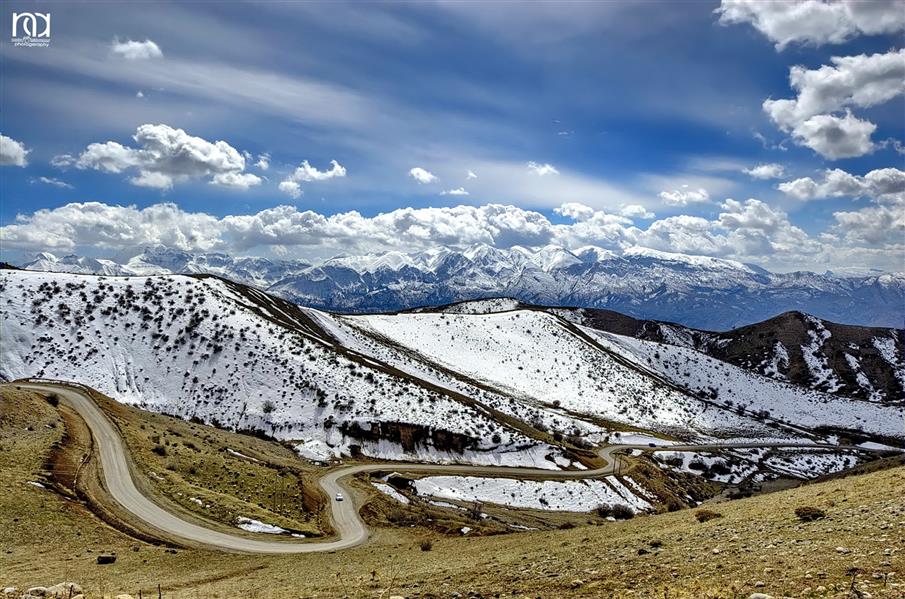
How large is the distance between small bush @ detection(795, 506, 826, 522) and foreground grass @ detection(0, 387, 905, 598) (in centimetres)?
30

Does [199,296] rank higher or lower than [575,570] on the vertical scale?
higher

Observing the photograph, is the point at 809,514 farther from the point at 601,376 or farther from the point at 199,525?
the point at 601,376

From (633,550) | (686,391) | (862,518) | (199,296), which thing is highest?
(199,296)

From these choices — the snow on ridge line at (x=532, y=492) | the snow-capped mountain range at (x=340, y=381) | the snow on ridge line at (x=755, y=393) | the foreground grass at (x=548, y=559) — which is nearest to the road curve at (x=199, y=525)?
the snow on ridge line at (x=532, y=492)

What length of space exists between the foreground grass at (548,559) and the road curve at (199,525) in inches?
111

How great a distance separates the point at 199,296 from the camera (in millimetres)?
90875

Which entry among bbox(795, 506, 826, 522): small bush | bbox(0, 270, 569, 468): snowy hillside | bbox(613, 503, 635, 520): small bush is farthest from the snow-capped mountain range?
bbox(795, 506, 826, 522): small bush

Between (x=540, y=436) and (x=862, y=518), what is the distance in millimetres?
62689

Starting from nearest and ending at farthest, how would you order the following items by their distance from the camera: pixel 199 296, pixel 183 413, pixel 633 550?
1. pixel 633 550
2. pixel 183 413
3. pixel 199 296

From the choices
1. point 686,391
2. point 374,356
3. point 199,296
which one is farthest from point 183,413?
point 686,391

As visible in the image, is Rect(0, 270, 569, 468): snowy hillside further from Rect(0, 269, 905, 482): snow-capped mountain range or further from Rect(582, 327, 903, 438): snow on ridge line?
Rect(582, 327, 903, 438): snow on ridge line

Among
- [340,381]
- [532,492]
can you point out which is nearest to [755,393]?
[532,492]

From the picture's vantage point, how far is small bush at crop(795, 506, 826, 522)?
16984mm

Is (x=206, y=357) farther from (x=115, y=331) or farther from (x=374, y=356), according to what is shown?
(x=374, y=356)
